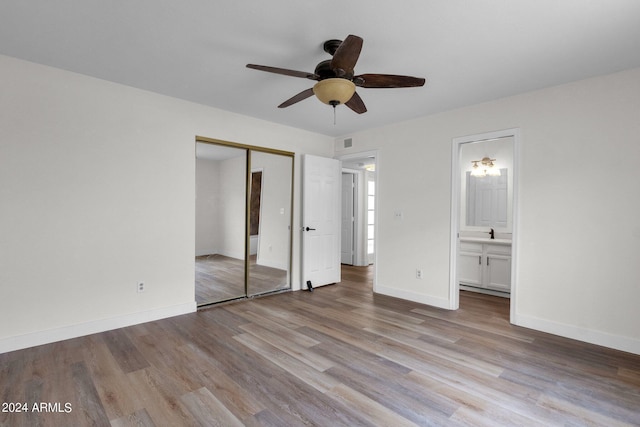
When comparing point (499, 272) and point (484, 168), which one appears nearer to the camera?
point (499, 272)

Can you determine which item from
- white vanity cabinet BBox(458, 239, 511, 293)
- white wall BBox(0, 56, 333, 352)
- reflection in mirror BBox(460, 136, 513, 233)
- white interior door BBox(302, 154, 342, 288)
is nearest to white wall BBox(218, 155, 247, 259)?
white wall BBox(0, 56, 333, 352)

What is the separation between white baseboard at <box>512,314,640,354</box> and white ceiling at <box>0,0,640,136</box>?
238cm

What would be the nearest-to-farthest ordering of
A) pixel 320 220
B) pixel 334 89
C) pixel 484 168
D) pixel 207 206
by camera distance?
pixel 334 89 < pixel 207 206 < pixel 320 220 < pixel 484 168

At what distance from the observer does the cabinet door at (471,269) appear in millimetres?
4711

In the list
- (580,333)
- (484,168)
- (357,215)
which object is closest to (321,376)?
(580,333)

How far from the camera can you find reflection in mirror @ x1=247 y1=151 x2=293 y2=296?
438 cm

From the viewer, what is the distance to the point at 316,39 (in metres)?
2.33

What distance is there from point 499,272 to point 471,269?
39 cm

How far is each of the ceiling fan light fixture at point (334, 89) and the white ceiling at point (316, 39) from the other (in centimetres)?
40

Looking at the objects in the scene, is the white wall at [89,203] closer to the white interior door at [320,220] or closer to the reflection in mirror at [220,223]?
the reflection in mirror at [220,223]

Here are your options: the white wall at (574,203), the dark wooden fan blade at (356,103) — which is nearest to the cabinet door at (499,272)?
the white wall at (574,203)

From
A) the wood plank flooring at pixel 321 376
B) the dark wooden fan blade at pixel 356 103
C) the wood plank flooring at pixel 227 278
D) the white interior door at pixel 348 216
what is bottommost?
the wood plank flooring at pixel 321 376

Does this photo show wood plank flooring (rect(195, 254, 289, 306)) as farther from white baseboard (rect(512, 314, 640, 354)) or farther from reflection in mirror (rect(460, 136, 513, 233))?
reflection in mirror (rect(460, 136, 513, 233))

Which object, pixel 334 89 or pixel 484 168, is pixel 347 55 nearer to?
pixel 334 89
